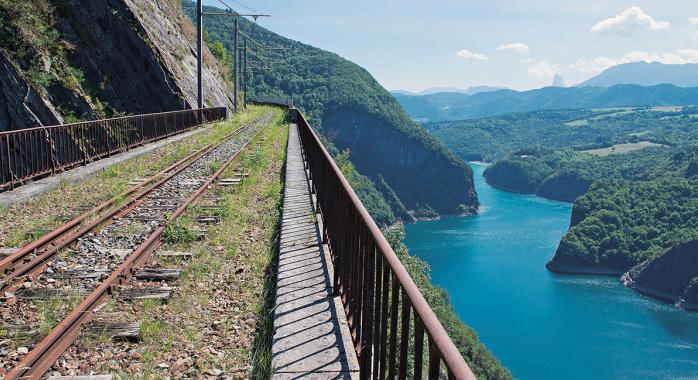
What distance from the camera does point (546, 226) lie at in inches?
5901

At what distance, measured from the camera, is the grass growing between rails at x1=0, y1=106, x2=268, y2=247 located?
763 centimetres

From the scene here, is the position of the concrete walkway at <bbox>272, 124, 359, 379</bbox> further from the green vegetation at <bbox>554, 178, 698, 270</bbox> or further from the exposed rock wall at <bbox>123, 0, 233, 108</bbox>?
the green vegetation at <bbox>554, 178, 698, 270</bbox>

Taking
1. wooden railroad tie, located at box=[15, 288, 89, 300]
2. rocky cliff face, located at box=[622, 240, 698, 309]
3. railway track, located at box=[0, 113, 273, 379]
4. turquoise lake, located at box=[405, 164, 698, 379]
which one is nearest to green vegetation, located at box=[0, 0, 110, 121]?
railway track, located at box=[0, 113, 273, 379]

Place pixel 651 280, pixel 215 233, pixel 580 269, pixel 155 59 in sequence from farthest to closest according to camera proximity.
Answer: pixel 580 269 → pixel 651 280 → pixel 155 59 → pixel 215 233

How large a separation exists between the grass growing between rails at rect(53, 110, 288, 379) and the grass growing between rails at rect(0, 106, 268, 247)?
201 cm

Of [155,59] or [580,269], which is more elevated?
[155,59]

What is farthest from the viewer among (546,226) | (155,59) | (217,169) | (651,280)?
(546,226)

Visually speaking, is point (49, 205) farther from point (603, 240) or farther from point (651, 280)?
point (603, 240)

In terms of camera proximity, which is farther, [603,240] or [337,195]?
[603,240]

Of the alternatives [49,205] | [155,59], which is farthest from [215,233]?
[155,59]

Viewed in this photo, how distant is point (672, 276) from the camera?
329 feet

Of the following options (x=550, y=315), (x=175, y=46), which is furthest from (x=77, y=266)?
(x=550, y=315)

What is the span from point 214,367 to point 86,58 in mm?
22785

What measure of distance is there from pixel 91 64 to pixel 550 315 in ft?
282
